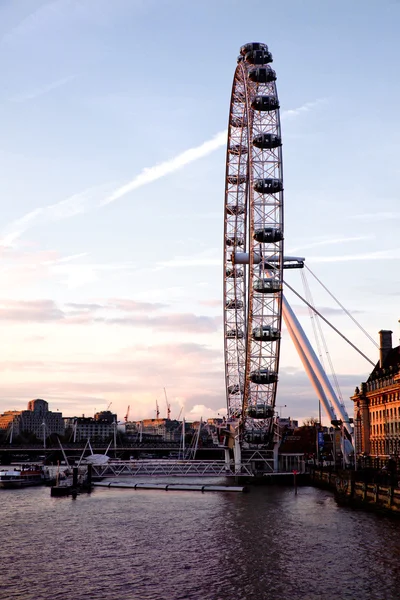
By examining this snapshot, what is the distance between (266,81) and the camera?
77.4 m

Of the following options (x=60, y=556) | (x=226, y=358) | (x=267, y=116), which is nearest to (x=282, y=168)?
(x=267, y=116)

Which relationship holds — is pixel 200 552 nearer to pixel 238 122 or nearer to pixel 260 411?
pixel 260 411

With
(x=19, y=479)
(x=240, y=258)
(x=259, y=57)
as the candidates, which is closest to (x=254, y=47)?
(x=259, y=57)

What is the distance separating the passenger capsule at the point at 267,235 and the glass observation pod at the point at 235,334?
1813cm

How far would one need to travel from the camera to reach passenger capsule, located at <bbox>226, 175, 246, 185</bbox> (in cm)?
8812

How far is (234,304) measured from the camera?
308 ft

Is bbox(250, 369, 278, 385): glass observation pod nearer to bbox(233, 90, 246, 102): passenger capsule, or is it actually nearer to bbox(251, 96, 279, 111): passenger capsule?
bbox(251, 96, 279, 111): passenger capsule

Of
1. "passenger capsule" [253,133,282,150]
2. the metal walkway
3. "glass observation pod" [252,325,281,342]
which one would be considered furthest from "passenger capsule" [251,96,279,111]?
the metal walkway

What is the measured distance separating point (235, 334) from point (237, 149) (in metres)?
23.8

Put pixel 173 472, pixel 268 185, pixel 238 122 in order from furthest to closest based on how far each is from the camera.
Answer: pixel 173 472 < pixel 238 122 < pixel 268 185

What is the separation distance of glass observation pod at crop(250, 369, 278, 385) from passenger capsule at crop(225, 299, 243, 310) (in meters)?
12.1

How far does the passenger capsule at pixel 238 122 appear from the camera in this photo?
82.7m

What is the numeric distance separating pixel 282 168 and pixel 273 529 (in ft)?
139

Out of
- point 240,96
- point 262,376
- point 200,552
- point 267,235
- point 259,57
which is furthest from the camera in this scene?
point 262,376
